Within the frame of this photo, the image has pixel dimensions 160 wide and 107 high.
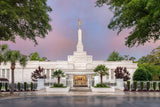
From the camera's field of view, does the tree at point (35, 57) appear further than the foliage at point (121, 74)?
Yes

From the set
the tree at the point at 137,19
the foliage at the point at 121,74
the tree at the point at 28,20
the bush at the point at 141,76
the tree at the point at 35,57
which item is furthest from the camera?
the tree at the point at 35,57

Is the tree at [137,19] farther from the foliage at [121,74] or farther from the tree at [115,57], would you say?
the tree at [115,57]

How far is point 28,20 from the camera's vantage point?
443 inches

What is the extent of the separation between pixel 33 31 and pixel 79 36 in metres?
33.0

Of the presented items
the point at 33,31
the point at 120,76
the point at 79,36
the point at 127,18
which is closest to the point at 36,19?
the point at 33,31

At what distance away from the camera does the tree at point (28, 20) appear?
11312 millimetres

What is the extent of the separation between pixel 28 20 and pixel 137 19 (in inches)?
273

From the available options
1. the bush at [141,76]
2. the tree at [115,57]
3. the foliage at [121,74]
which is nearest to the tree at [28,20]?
the foliage at [121,74]

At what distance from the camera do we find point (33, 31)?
13336 millimetres

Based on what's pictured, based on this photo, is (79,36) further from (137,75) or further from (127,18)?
(127,18)

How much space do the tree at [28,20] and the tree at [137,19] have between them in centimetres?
424

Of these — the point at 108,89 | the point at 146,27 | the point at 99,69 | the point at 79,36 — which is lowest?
the point at 108,89

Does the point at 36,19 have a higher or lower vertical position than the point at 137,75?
higher

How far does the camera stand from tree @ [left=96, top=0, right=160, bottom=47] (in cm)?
787
